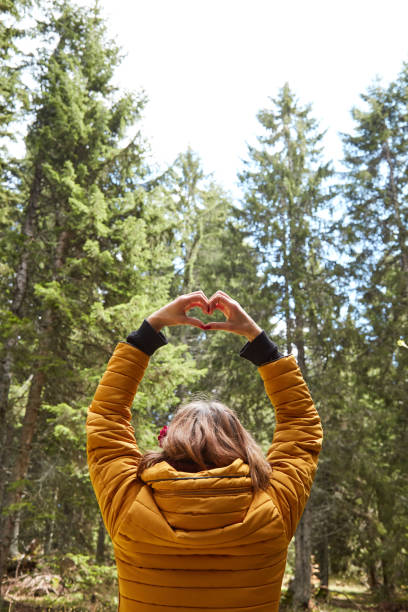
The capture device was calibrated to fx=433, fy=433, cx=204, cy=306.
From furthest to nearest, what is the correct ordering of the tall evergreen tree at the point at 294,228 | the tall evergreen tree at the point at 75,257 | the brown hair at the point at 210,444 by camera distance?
the tall evergreen tree at the point at 294,228, the tall evergreen tree at the point at 75,257, the brown hair at the point at 210,444

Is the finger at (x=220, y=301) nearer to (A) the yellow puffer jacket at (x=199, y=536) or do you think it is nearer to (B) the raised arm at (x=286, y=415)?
(B) the raised arm at (x=286, y=415)

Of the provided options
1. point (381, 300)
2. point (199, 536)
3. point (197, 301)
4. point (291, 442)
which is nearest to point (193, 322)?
point (197, 301)

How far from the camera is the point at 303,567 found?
38.5ft

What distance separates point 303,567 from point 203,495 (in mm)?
12704

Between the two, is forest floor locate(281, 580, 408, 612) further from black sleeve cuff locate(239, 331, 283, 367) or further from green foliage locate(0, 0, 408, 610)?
black sleeve cuff locate(239, 331, 283, 367)

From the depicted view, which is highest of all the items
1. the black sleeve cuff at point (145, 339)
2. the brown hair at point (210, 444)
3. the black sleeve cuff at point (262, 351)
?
the black sleeve cuff at point (145, 339)

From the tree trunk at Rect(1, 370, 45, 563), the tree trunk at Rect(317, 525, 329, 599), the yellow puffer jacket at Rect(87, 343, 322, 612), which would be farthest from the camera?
the tree trunk at Rect(317, 525, 329, 599)

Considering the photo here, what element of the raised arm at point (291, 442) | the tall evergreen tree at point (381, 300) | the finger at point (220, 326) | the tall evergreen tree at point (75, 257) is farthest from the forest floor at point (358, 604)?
the finger at point (220, 326)

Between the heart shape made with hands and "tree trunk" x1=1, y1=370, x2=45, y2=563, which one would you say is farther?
"tree trunk" x1=1, y1=370, x2=45, y2=563

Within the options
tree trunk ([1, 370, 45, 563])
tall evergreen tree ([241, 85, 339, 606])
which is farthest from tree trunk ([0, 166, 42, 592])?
tall evergreen tree ([241, 85, 339, 606])

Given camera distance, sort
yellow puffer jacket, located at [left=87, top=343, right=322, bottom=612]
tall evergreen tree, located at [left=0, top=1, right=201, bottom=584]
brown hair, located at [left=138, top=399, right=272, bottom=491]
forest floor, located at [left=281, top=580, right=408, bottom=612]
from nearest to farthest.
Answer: yellow puffer jacket, located at [left=87, top=343, right=322, bottom=612], brown hair, located at [left=138, top=399, right=272, bottom=491], tall evergreen tree, located at [left=0, top=1, right=201, bottom=584], forest floor, located at [left=281, top=580, right=408, bottom=612]

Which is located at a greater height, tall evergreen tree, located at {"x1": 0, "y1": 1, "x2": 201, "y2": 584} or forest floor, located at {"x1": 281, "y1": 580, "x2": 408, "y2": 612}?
tall evergreen tree, located at {"x1": 0, "y1": 1, "x2": 201, "y2": 584}

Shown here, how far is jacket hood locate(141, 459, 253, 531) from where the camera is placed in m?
1.17

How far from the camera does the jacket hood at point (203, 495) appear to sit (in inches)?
46.1
